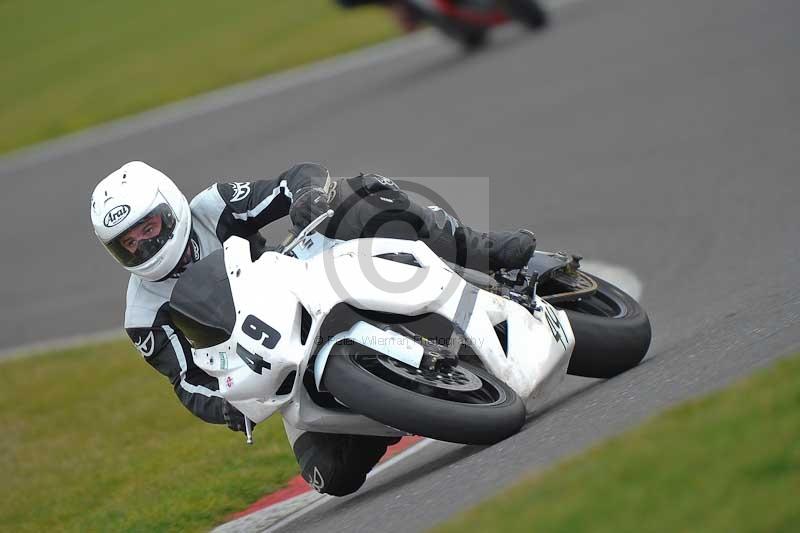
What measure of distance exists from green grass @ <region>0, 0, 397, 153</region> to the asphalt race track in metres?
1.55

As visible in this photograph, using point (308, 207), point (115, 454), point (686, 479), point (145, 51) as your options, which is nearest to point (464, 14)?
point (115, 454)

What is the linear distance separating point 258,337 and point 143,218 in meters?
0.87

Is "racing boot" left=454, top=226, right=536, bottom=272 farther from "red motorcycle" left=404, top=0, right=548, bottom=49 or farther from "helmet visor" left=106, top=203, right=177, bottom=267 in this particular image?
"red motorcycle" left=404, top=0, right=548, bottom=49

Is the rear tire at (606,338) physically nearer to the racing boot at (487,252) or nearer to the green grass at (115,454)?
the racing boot at (487,252)

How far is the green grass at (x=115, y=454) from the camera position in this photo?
19.9ft

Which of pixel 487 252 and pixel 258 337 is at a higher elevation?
pixel 487 252

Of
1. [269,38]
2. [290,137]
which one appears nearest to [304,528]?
[290,137]

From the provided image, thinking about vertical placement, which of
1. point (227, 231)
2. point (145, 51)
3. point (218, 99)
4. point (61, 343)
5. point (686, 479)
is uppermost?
point (686, 479)

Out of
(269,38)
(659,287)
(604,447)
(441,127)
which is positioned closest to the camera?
(604,447)

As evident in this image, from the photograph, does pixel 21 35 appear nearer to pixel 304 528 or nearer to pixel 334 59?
pixel 334 59

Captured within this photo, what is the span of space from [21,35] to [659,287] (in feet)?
71.3

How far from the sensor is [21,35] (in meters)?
26.2

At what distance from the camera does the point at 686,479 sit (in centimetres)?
325

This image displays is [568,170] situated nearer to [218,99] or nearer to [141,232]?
[141,232]
